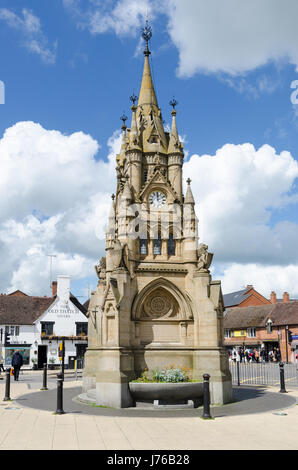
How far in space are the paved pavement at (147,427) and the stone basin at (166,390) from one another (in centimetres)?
67

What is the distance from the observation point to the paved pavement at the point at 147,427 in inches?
385

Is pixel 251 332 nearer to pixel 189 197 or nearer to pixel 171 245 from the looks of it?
pixel 171 245

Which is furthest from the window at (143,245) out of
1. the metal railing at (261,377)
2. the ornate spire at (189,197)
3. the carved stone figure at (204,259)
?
the metal railing at (261,377)

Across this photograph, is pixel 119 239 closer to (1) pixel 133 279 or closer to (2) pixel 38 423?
(1) pixel 133 279

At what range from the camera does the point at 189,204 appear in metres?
20.0

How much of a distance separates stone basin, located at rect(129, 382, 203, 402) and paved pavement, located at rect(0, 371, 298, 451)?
2.21 ft

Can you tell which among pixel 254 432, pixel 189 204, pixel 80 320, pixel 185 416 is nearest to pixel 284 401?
pixel 185 416

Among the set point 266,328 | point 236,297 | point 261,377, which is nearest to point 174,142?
point 261,377

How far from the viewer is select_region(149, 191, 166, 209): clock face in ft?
67.1

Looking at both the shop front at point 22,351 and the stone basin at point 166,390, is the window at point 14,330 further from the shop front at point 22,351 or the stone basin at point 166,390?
the stone basin at point 166,390

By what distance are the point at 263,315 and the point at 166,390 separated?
49852mm

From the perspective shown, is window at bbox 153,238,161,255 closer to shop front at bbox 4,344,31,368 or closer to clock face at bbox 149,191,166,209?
clock face at bbox 149,191,166,209

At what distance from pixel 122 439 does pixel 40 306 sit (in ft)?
140

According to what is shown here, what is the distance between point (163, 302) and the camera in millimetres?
18688
